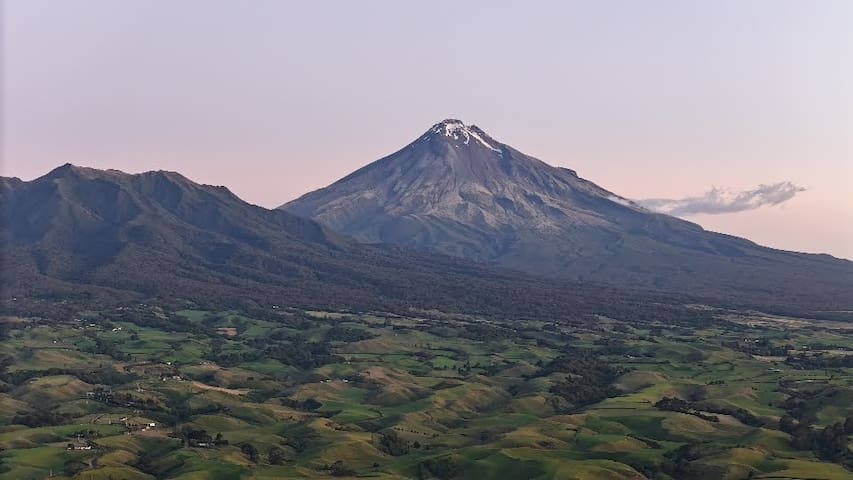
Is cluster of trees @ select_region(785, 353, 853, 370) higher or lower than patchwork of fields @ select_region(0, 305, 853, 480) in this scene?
higher

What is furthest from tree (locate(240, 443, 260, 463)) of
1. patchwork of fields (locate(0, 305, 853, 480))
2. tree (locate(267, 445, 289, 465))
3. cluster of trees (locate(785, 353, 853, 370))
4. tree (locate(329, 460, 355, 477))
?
cluster of trees (locate(785, 353, 853, 370))

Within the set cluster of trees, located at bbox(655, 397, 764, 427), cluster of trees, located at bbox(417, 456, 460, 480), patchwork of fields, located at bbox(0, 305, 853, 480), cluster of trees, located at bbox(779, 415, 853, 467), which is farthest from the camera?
cluster of trees, located at bbox(655, 397, 764, 427)

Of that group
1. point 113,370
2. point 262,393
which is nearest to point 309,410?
point 262,393

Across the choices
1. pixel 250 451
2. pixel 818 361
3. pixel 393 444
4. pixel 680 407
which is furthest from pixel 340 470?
pixel 818 361

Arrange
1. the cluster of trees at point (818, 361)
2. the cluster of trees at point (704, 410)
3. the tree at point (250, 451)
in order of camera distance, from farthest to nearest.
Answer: the cluster of trees at point (818, 361)
the cluster of trees at point (704, 410)
the tree at point (250, 451)

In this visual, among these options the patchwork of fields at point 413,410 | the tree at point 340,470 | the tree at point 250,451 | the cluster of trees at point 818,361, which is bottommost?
the tree at point 340,470

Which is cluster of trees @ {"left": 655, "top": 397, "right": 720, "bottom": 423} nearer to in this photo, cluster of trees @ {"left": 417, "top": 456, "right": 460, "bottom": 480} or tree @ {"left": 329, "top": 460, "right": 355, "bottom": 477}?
cluster of trees @ {"left": 417, "top": 456, "right": 460, "bottom": 480}

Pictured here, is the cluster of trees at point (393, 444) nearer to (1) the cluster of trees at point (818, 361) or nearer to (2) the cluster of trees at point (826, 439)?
(2) the cluster of trees at point (826, 439)

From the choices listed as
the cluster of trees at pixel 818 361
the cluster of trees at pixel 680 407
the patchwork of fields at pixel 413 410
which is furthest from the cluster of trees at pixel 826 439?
the cluster of trees at pixel 818 361

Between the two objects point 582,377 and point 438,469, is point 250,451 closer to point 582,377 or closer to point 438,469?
point 438,469
